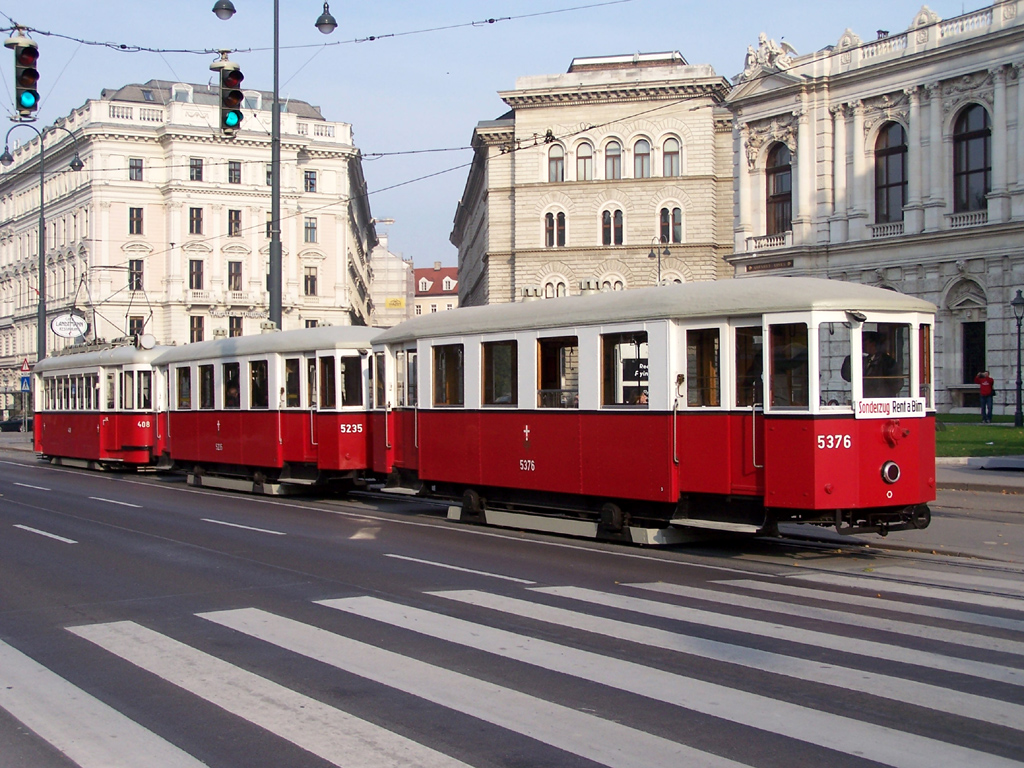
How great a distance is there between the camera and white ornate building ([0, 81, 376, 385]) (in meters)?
80.8

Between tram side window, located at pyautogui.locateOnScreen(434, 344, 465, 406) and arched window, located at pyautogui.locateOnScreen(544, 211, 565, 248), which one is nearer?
tram side window, located at pyautogui.locateOnScreen(434, 344, 465, 406)

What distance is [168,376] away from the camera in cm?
2719

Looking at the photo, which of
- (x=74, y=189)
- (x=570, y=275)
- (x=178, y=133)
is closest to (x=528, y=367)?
(x=570, y=275)

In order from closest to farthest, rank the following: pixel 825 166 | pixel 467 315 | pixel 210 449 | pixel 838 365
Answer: pixel 838 365
pixel 467 315
pixel 210 449
pixel 825 166

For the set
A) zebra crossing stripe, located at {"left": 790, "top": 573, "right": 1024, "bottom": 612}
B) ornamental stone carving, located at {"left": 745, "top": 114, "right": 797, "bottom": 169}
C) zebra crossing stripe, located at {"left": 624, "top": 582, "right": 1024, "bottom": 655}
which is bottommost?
zebra crossing stripe, located at {"left": 790, "top": 573, "right": 1024, "bottom": 612}

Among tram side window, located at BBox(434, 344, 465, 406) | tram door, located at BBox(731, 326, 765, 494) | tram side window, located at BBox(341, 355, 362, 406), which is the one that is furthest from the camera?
tram side window, located at BBox(341, 355, 362, 406)

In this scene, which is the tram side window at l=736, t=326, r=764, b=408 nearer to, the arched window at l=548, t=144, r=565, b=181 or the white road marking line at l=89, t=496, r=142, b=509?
the white road marking line at l=89, t=496, r=142, b=509

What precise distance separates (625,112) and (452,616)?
6320 centimetres

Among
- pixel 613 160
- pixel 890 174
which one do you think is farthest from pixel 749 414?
pixel 613 160

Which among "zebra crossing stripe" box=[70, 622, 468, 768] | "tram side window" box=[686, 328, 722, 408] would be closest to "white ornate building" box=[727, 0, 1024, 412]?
"tram side window" box=[686, 328, 722, 408]

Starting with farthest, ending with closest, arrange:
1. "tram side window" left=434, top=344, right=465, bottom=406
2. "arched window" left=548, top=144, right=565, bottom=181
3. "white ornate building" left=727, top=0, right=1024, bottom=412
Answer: "arched window" left=548, top=144, right=565, bottom=181 → "white ornate building" left=727, top=0, right=1024, bottom=412 → "tram side window" left=434, top=344, right=465, bottom=406

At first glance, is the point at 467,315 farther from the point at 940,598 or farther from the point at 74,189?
the point at 74,189

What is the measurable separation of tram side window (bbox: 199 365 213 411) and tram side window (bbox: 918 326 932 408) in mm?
16570

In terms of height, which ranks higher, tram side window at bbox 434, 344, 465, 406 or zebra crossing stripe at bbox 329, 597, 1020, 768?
tram side window at bbox 434, 344, 465, 406
